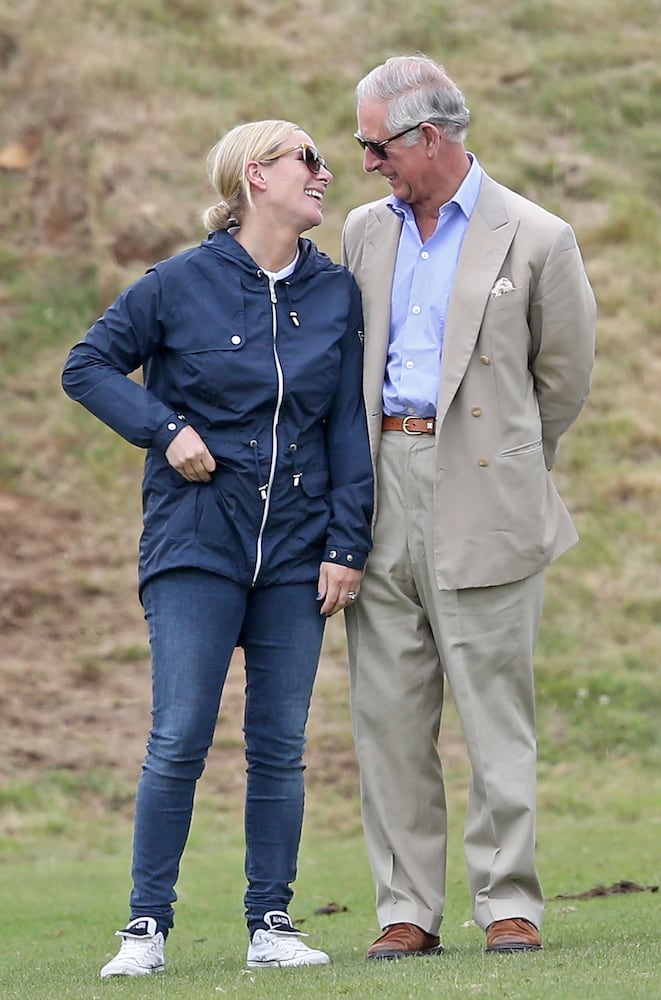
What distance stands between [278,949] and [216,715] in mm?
681

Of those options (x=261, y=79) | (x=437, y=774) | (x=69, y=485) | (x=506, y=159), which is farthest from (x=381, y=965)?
(x=261, y=79)

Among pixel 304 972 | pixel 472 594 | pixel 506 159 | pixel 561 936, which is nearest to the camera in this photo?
pixel 304 972

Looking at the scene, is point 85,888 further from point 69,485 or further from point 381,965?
point 69,485

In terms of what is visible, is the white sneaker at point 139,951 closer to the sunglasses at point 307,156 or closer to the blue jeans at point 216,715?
the blue jeans at point 216,715

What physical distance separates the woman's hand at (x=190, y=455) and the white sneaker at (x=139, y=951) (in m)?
1.23

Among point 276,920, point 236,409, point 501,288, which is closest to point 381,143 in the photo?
point 501,288

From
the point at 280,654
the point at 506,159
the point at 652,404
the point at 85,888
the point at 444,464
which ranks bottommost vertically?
the point at 85,888

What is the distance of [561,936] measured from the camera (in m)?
5.30

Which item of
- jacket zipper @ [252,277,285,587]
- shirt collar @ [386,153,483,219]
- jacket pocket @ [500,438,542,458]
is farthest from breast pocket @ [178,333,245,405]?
jacket pocket @ [500,438,542,458]

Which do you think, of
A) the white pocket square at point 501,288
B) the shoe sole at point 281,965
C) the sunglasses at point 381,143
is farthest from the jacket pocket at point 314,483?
the shoe sole at point 281,965

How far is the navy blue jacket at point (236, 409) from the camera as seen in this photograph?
183 inches

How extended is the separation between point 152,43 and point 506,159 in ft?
13.2

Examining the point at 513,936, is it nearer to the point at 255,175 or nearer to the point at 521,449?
the point at 521,449

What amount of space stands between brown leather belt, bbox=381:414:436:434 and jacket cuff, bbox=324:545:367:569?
402 millimetres
